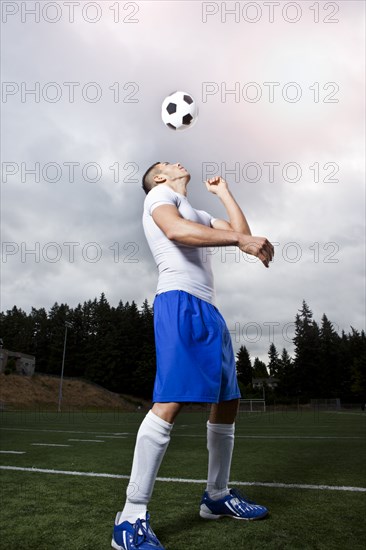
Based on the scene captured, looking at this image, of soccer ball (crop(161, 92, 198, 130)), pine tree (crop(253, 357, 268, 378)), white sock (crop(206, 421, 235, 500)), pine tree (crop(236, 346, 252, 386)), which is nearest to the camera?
white sock (crop(206, 421, 235, 500))

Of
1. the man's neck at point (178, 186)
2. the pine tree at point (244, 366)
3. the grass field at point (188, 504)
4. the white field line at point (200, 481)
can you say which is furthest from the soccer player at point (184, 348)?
the pine tree at point (244, 366)

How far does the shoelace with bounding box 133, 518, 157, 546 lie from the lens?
2104 mm

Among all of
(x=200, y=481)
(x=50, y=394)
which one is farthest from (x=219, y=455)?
(x=50, y=394)

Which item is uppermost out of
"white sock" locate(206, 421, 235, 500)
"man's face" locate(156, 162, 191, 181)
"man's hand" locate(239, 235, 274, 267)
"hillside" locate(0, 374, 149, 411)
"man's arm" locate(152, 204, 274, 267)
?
"man's face" locate(156, 162, 191, 181)

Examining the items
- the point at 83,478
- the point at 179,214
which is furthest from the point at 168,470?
the point at 179,214

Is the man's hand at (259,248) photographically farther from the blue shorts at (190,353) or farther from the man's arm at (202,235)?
the blue shorts at (190,353)

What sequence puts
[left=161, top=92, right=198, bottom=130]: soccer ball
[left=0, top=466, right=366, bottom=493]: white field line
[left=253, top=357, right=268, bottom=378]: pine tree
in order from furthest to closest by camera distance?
[left=253, top=357, right=268, bottom=378]: pine tree
[left=161, top=92, right=198, bottom=130]: soccer ball
[left=0, top=466, right=366, bottom=493]: white field line

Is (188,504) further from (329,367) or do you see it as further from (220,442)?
(329,367)

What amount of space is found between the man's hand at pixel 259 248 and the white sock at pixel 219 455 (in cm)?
115

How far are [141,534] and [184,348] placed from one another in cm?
91

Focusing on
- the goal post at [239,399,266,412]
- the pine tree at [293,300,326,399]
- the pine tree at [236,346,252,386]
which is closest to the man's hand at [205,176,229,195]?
the goal post at [239,399,266,412]

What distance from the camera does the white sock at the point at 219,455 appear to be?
8.77ft

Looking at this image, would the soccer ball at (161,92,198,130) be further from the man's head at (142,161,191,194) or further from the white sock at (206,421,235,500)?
the white sock at (206,421,235,500)

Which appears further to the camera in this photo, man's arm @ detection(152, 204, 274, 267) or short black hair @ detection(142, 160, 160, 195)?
short black hair @ detection(142, 160, 160, 195)
